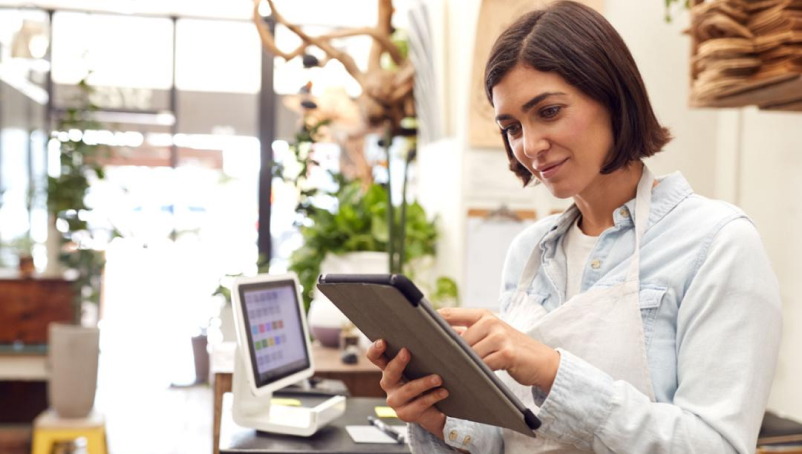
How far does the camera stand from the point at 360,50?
325 inches

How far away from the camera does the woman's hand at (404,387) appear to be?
1167 millimetres

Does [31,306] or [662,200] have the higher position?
[662,200]

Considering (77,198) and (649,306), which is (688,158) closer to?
(649,306)

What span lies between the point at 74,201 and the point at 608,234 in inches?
183

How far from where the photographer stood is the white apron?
115 centimetres

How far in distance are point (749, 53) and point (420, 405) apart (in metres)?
1.44

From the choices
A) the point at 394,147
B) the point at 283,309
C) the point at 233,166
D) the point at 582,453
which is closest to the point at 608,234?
the point at 582,453

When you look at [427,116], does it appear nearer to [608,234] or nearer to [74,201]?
[74,201]

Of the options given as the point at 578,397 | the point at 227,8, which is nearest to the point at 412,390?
the point at 578,397

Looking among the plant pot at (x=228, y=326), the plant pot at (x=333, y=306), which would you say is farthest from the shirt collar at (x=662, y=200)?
the plant pot at (x=228, y=326)

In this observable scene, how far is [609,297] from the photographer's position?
3.90 feet

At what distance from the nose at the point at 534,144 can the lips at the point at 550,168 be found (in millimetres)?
22

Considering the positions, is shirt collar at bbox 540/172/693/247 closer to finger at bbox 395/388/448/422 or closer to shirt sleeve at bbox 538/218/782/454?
shirt sleeve at bbox 538/218/782/454

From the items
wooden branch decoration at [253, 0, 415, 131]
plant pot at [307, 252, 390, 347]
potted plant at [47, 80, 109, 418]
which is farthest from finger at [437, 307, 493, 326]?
potted plant at [47, 80, 109, 418]
